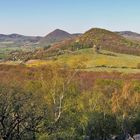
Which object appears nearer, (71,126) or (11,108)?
(11,108)

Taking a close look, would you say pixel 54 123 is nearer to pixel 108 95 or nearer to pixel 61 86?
pixel 61 86

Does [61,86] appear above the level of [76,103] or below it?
above

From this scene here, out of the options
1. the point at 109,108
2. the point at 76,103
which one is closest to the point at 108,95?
the point at 109,108

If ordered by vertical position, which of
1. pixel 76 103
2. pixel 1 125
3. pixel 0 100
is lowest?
pixel 76 103

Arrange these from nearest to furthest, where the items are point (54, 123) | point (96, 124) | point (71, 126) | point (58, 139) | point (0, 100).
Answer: point (0, 100), point (58, 139), point (54, 123), point (71, 126), point (96, 124)

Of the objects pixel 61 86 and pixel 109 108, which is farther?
pixel 109 108

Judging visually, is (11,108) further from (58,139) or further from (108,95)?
(108,95)

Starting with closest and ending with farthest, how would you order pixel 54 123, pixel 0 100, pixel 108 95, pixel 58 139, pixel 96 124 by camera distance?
pixel 0 100 → pixel 58 139 → pixel 54 123 → pixel 96 124 → pixel 108 95

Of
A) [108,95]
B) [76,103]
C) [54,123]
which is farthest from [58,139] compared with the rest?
[108,95]

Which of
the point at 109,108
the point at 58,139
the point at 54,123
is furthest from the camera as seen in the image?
the point at 109,108
